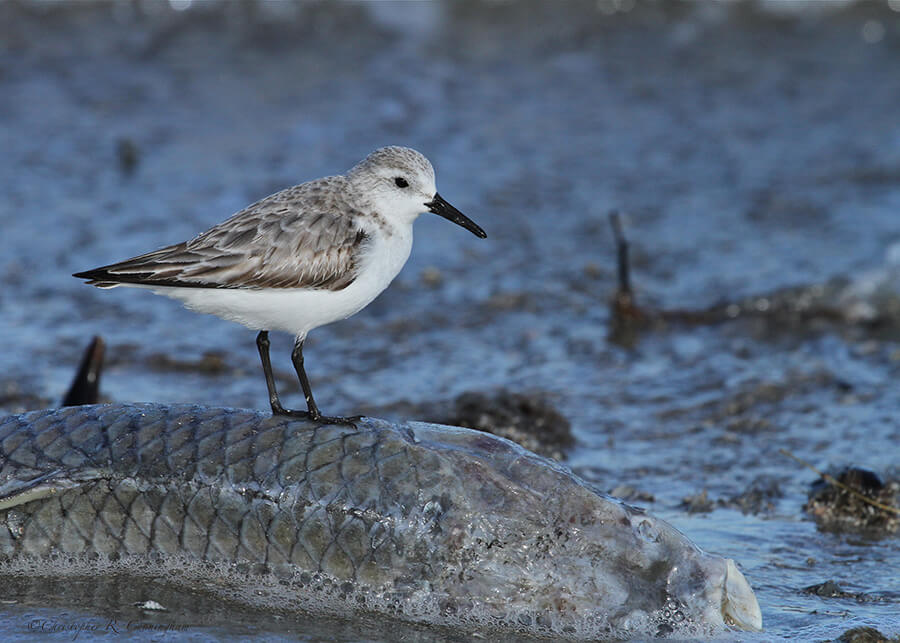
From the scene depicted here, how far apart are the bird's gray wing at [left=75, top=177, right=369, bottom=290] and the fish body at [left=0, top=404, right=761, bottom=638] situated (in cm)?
59

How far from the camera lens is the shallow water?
253 inches

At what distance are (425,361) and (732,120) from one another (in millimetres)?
5231

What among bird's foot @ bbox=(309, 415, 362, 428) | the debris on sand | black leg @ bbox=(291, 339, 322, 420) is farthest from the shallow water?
black leg @ bbox=(291, 339, 322, 420)

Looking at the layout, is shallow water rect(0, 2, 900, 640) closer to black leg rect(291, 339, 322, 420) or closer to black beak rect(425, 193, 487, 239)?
black leg rect(291, 339, 322, 420)

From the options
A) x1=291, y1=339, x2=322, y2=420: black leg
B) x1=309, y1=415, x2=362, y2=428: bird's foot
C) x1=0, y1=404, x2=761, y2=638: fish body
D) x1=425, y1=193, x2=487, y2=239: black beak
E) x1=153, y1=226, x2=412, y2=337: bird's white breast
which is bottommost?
x1=0, y1=404, x2=761, y2=638: fish body

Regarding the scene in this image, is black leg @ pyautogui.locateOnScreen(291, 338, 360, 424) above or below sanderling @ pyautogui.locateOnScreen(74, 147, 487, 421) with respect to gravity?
below

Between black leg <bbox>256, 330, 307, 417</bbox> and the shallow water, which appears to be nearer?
black leg <bbox>256, 330, 307, 417</bbox>

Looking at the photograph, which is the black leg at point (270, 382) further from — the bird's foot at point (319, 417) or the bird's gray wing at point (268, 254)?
the bird's gray wing at point (268, 254)

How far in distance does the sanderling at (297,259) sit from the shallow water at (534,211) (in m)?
1.13

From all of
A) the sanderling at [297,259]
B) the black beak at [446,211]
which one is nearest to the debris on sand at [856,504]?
the black beak at [446,211]

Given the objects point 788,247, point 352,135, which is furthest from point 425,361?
point 352,135

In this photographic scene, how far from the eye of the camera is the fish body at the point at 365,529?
424 centimetres

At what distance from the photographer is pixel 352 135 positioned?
1119cm

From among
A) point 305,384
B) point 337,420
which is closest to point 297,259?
point 305,384
